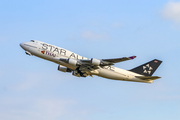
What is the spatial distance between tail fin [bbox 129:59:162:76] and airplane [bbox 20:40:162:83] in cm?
207

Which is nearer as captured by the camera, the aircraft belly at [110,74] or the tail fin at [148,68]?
the aircraft belly at [110,74]

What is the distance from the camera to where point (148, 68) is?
60.3 metres

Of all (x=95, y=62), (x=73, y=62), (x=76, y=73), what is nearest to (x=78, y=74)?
(x=76, y=73)

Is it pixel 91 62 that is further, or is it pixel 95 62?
pixel 91 62

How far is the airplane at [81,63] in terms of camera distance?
52156 millimetres

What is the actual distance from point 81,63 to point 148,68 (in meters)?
15.3

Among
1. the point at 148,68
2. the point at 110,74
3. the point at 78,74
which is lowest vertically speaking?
the point at 78,74

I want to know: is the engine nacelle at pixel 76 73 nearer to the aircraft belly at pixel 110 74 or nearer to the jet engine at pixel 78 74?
Answer: the jet engine at pixel 78 74

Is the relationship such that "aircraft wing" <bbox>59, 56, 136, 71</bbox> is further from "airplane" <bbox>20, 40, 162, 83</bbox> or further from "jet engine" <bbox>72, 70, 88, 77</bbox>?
"jet engine" <bbox>72, 70, 88, 77</bbox>

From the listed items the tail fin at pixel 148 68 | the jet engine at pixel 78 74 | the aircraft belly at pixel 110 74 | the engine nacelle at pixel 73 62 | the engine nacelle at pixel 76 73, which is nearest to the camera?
the engine nacelle at pixel 73 62

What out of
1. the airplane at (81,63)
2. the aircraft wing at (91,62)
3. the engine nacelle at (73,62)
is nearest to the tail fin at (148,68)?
the airplane at (81,63)

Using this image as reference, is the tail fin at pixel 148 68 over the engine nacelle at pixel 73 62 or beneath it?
over

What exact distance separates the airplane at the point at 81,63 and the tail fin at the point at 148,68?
81.4 inches

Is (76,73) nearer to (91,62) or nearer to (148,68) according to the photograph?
(91,62)
